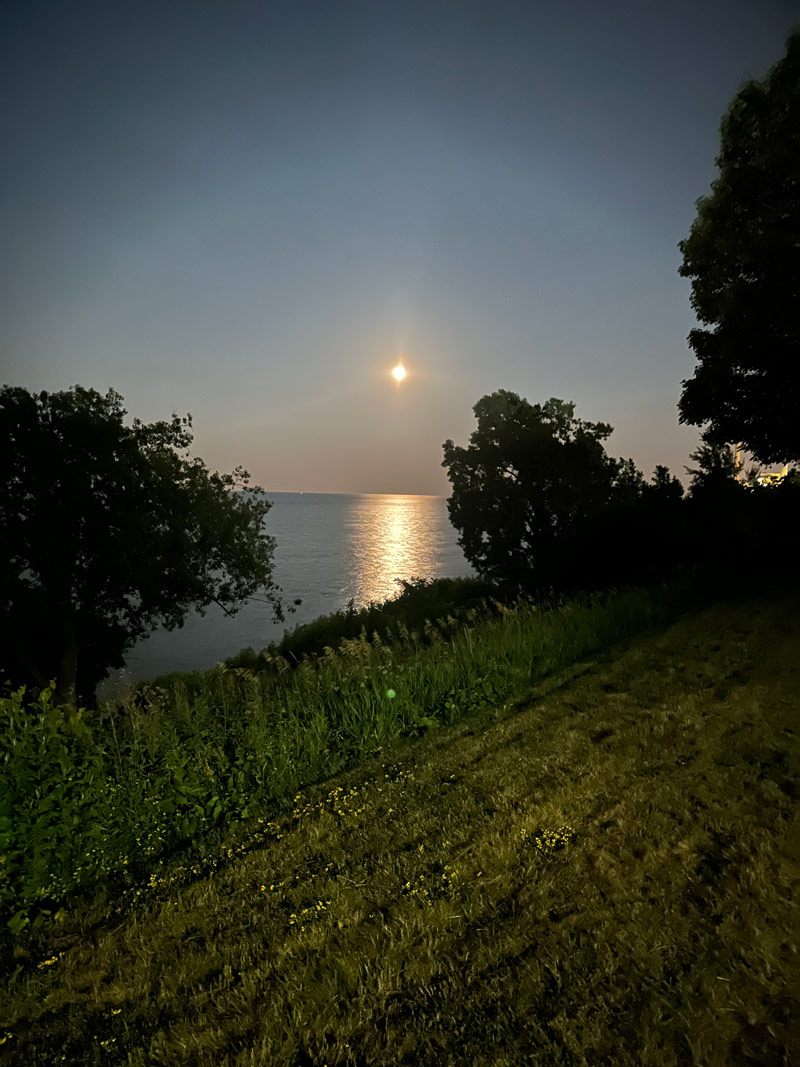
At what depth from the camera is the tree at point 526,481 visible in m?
31.9

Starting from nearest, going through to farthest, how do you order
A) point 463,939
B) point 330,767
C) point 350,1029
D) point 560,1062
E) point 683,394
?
point 560,1062
point 350,1029
point 463,939
point 330,767
point 683,394

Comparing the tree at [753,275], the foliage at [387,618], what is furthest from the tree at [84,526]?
the tree at [753,275]

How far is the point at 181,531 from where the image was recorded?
66.4ft

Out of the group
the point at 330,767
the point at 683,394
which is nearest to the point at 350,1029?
the point at 330,767

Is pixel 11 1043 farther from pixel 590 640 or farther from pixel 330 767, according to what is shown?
pixel 590 640

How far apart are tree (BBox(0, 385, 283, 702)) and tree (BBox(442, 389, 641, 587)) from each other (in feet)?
58.9

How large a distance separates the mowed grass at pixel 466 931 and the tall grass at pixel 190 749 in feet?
1.24

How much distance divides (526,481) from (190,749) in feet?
98.4

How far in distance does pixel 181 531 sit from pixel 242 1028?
19.5 meters

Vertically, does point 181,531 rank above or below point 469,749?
above

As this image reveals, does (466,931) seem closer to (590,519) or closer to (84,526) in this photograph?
(84,526)

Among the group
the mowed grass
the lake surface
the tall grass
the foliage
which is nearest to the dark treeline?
the foliage

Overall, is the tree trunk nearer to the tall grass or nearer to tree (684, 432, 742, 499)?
the tall grass

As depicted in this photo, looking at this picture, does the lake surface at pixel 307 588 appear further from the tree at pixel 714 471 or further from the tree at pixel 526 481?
the tree at pixel 714 471
